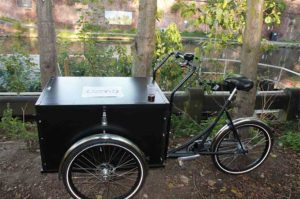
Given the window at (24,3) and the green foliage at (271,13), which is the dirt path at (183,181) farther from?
the window at (24,3)

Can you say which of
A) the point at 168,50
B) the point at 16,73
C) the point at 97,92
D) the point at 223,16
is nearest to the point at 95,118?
the point at 97,92

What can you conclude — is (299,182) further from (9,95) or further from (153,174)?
(9,95)

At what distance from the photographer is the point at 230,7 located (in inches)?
142

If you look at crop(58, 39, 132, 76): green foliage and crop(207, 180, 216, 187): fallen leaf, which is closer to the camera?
crop(207, 180, 216, 187): fallen leaf

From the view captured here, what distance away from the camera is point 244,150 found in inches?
114

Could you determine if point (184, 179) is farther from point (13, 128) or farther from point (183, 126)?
point (13, 128)

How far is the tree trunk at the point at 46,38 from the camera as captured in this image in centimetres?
344

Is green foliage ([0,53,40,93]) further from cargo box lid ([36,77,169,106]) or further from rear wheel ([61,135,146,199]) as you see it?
rear wheel ([61,135,146,199])

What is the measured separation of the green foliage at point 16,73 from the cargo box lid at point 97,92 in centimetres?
233

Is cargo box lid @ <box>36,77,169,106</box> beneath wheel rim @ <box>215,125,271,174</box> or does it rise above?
above

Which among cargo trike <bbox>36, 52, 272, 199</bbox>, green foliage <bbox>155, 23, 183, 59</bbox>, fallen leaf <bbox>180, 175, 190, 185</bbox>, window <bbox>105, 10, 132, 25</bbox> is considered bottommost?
fallen leaf <bbox>180, 175, 190, 185</bbox>

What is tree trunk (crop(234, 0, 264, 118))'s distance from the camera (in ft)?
9.68

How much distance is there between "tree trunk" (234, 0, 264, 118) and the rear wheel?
5.50ft

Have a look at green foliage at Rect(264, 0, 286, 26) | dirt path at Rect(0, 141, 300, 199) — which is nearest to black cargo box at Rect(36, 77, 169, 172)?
dirt path at Rect(0, 141, 300, 199)
